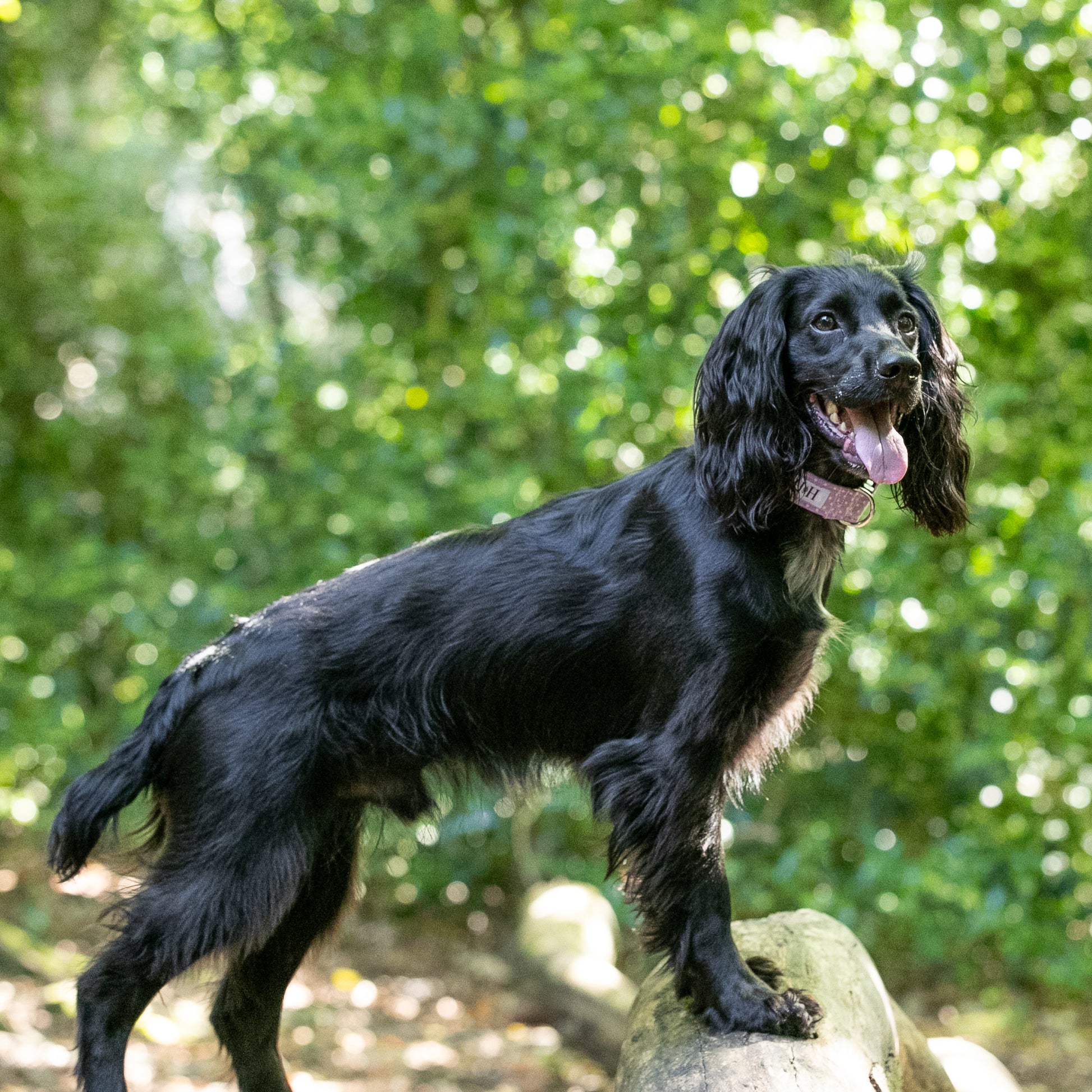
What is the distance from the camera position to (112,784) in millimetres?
2686

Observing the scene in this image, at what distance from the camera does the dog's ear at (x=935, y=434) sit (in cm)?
279

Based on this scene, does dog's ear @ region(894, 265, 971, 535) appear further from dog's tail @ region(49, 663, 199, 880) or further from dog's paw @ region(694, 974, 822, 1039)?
dog's tail @ region(49, 663, 199, 880)

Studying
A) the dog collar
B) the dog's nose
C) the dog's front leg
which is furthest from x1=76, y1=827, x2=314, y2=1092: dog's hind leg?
the dog's nose

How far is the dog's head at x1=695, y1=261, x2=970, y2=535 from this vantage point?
247 cm

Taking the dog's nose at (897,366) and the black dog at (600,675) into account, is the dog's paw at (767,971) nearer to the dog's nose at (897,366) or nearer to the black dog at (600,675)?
the black dog at (600,675)

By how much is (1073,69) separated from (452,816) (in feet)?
13.2

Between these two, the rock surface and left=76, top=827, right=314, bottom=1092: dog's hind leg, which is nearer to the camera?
the rock surface

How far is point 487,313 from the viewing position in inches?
209

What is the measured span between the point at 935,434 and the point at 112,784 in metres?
2.15

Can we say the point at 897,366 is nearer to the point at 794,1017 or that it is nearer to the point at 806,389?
the point at 806,389

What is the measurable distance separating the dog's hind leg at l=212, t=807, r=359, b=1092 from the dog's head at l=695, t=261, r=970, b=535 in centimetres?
129

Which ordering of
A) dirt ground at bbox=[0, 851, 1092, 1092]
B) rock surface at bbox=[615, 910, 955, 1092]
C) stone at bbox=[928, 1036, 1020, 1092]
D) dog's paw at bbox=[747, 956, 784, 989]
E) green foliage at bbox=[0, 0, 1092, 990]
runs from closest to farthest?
rock surface at bbox=[615, 910, 955, 1092], dog's paw at bbox=[747, 956, 784, 989], stone at bbox=[928, 1036, 1020, 1092], dirt ground at bbox=[0, 851, 1092, 1092], green foliage at bbox=[0, 0, 1092, 990]

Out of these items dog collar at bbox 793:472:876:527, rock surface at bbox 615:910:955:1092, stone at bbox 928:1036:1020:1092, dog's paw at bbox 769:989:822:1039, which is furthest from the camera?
stone at bbox 928:1036:1020:1092

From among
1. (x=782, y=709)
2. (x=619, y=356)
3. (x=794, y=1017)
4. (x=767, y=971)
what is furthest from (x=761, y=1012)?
(x=619, y=356)
